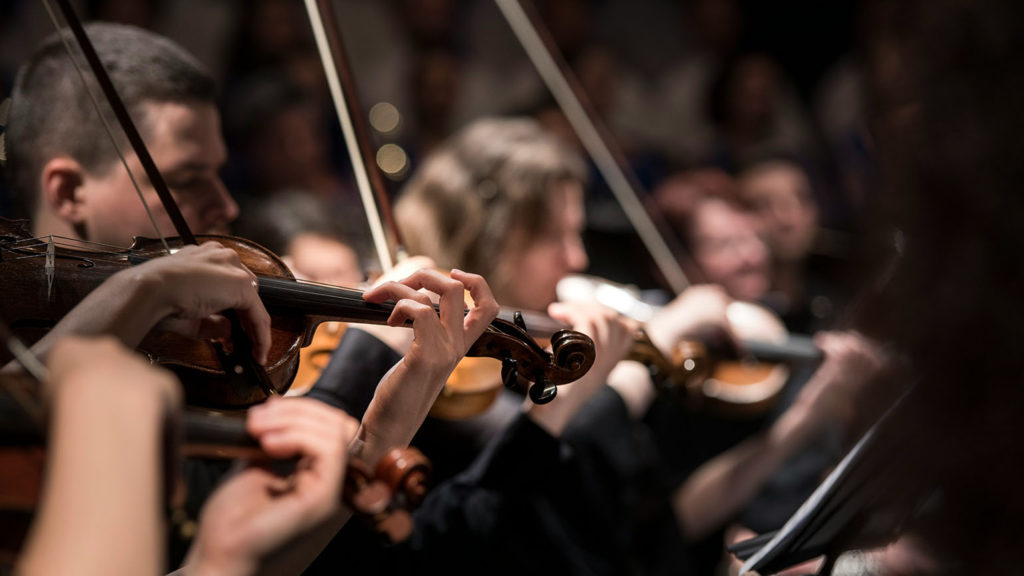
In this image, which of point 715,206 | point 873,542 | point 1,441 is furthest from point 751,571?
point 715,206

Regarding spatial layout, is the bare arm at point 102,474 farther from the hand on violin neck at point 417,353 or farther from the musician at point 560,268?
the musician at point 560,268

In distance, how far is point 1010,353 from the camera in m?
0.49

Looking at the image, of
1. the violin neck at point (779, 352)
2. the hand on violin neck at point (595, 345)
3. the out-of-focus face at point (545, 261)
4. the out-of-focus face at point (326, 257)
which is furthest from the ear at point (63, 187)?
the violin neck at point (779, 352)

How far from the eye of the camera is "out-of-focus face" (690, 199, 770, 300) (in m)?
2.42

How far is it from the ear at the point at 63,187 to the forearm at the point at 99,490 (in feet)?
1.29

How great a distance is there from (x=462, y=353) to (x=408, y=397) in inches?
2.6

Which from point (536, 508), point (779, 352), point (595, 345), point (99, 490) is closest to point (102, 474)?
point (99, 490)

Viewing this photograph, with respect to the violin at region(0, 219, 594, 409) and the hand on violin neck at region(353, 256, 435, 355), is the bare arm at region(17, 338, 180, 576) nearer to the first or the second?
the violin at region(0, 219, 594, 409)

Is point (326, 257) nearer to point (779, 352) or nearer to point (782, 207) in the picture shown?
point (779, 352)

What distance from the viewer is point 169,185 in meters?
0.83

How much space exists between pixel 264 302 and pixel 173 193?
0.50 ft

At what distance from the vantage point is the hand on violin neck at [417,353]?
30.4 inches

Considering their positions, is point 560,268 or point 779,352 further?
point 779,352

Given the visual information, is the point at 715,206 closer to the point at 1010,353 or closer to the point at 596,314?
the point at 596,314
